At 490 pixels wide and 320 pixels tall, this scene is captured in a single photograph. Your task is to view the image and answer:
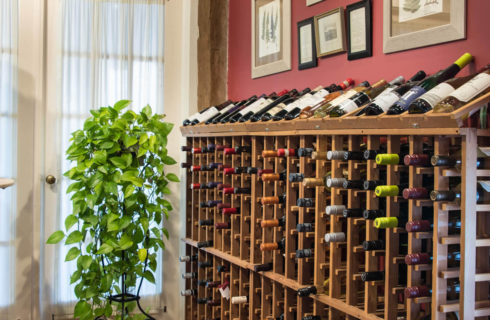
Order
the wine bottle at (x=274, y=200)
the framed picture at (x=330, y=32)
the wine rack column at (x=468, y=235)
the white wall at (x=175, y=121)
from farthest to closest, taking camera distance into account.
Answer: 1. the white wall at (x=175, y=121)
2. the framed picture at (x=330, y=32)
3. the wine bottle at (x=274, y=200)
4. the wine rack column at (x=468, y=235)

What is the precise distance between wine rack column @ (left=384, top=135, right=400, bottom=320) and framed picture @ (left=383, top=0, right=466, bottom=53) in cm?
56

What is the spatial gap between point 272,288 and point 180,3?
2.26 m

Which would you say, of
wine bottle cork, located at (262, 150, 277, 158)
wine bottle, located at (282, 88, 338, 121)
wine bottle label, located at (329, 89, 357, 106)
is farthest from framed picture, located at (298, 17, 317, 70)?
wine bottle label, located at (329, 89, 357, 106)

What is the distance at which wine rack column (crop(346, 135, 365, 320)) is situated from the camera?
2104 millimetres

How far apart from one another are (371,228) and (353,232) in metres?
0.12

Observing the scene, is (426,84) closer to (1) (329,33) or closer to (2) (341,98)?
(2) (341,98)

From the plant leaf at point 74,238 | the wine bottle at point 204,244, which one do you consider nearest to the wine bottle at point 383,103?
the wine bottle at point 204,244

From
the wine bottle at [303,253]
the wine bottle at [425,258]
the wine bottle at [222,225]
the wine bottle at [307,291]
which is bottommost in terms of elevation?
the wine bottle at [307,291]

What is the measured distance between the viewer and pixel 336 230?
221 cm

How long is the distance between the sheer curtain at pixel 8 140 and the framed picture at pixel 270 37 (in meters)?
1.50

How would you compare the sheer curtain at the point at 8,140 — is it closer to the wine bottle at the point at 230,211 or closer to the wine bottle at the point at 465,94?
the wine bottle at the point at 230,211

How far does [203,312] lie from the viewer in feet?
11.4

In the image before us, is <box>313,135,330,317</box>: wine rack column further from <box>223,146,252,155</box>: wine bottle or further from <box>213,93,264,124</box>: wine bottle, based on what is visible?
<box>213,93,264,124</box>: wine bottle

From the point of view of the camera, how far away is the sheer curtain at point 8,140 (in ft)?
12.8
